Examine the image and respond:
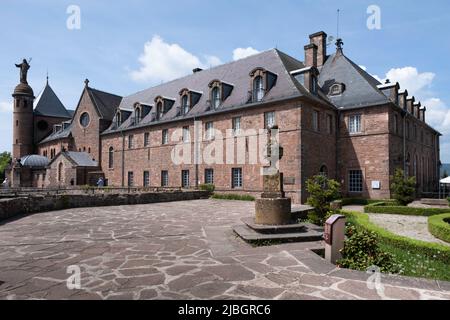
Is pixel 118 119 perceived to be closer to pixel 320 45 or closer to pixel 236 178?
pixel 236 178

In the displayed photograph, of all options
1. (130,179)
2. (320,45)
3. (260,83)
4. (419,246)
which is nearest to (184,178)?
(130,179)

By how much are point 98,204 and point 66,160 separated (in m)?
24.2

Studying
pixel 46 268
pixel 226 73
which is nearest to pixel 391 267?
pixel 46 268

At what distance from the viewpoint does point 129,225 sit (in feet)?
33.6

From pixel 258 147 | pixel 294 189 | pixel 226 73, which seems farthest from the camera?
pixel 226 73

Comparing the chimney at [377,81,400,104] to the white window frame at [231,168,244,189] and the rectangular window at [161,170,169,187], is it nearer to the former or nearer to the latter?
the white window frame at [231,168,244,189]

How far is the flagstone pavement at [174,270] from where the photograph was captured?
4.26m

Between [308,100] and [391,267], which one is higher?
[308,100]

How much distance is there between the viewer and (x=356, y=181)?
79.7 ft

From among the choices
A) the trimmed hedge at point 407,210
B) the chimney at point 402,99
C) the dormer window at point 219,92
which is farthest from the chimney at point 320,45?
the trimmed hedge at point 407,210

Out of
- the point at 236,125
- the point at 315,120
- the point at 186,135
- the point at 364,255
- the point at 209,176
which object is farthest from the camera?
the point at 186,135

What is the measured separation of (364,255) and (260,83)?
1944 cm

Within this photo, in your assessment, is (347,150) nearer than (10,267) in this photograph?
No
